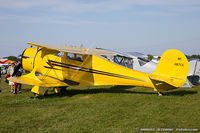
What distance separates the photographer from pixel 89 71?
362 inches

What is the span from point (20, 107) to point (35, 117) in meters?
1.62

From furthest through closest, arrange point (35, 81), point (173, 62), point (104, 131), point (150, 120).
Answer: point (35, 81), point (173, 62), point (150, 120), point (104, 131)

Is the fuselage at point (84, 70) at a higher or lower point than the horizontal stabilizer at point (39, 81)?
higher

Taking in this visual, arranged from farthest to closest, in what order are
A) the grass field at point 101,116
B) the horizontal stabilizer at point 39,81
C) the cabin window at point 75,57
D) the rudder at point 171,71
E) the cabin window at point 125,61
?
1. the cabin window at point 125,61
2. the cabin window at point 75,57
3. the horizontal stabilizer at point 39,81
4. the rudder at point 171,71
5. the grass field at point 101,116

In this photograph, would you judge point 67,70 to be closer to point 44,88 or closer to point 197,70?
point 44,88

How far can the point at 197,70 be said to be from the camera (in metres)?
12.5

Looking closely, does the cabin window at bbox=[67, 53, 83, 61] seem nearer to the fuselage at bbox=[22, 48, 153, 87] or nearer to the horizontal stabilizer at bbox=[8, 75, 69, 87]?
the fuselage at bbox=[22, 48, 153, 87]

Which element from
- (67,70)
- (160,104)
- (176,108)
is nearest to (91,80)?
(67,70)

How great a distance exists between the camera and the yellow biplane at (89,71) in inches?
307

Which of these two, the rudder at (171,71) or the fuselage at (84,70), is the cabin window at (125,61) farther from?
the rudder at (171,71)

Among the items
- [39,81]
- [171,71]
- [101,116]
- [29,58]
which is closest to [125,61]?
[171,71]

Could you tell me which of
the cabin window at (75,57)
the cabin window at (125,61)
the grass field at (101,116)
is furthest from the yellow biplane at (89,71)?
the cabin window at (125,61)

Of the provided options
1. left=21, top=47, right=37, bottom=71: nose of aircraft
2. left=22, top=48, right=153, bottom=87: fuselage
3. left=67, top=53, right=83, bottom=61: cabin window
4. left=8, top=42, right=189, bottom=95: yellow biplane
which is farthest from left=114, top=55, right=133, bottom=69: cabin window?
left=21, top=47, right=37, bottom=71: nose of aircraft

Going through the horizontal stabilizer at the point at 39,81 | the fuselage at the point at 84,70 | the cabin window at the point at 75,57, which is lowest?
the horizontal stabilizer at the point at 39,81
